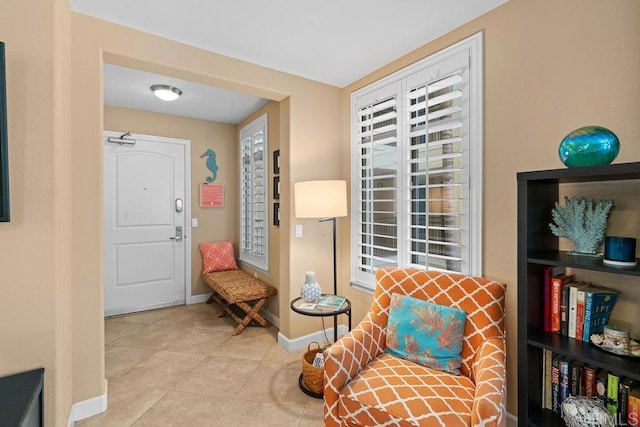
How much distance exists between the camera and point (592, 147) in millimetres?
1234

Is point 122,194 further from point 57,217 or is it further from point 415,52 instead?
point 415,52

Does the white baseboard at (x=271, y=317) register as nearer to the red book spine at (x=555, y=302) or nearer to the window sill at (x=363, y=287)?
the window sill at (x=363, y=287)

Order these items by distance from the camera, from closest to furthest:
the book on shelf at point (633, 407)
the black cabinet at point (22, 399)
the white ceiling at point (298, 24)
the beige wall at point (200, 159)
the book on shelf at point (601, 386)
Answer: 1. the black cabinet at point (22, 399)
2. the book on shelf at point (633, 407)
3. the book on shelf at point (601, 386)
4. the white ceiling at point (298, 24)
5. the beige wall at point (200, 159)

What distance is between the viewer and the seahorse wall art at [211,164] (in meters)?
4.32

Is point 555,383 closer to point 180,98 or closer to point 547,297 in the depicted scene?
point 547,297

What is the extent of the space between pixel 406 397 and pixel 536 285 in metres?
0.83

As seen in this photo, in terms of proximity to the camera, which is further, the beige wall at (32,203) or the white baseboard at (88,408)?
the white baseboard at (88,408)

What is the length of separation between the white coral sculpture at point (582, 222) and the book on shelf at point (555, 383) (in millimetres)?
550

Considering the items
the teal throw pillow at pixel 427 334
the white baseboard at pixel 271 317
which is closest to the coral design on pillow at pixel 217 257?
the white baseboard at pixel 271 317

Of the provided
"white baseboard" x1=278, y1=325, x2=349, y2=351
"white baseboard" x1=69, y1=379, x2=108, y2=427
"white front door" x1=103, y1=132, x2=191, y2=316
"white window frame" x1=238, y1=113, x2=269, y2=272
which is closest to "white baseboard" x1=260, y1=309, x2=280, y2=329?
"white baseboard" x1=278, y1=325, x2=349, y2=351

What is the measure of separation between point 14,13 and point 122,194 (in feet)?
9.11

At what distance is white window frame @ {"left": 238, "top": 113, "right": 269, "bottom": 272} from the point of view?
364 cm

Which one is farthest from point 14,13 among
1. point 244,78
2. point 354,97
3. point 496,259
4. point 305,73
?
point 496,259

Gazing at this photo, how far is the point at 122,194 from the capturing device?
3.82m
